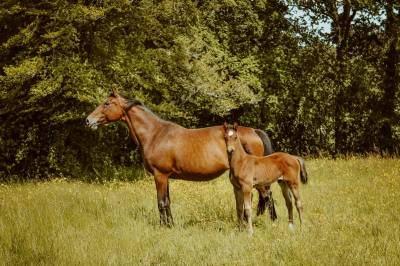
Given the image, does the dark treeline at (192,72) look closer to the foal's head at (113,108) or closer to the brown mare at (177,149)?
the foal's head at (113,108)

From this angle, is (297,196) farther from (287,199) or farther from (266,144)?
(266,144)

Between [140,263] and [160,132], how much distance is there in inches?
137

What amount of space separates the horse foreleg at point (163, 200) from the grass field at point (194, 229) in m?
0.26

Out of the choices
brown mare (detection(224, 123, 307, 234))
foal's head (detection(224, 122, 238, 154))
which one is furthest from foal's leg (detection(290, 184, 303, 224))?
foal's head (detection(224, 122, 238, 154))

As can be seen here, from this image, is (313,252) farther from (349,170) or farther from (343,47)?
(343,47)

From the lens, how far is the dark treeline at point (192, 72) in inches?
600

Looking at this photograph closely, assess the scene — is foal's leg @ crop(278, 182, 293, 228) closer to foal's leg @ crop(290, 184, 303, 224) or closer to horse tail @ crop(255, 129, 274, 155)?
foal's leg @ crop(290, 184, 303, 224)

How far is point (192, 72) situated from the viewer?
18.5 metres

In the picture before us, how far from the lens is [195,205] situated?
35.2 ft

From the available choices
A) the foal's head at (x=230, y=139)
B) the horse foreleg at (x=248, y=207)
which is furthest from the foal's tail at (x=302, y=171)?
the foal's head at (x=230, y=139)

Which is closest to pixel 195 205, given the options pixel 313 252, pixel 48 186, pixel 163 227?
pixel 163 227

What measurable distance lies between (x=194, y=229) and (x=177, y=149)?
5.54 ft

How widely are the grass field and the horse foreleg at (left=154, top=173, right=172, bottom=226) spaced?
256mm

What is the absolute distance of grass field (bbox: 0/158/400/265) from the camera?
702cm
